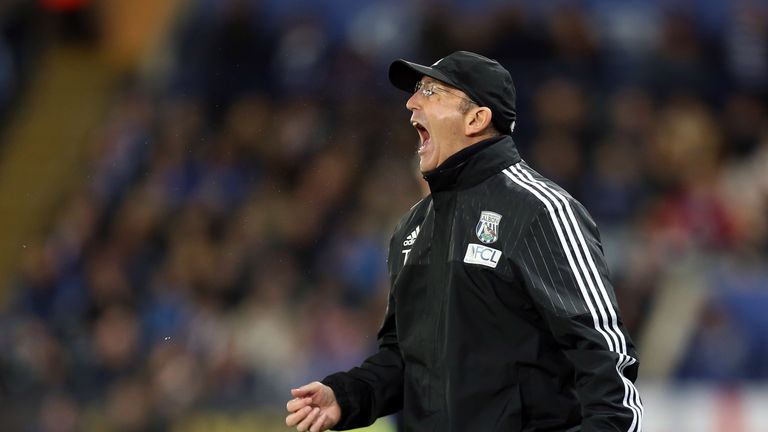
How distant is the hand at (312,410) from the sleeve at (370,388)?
0.03 meters

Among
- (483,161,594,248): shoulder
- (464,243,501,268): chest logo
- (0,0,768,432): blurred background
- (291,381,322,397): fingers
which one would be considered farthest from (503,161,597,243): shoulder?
(0,0,768,432): blurred background

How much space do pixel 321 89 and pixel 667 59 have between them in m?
2.40

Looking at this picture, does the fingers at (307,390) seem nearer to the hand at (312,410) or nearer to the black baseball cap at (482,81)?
the hand at (312,410)

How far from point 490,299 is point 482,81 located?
48 centimetres

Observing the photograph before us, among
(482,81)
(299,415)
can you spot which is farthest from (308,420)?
(482,81)

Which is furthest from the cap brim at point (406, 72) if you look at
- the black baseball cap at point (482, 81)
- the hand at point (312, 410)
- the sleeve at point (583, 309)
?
the hand at point (312, 410)

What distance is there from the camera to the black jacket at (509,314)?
2.57 metres

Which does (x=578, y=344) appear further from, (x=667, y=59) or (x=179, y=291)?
(x=667, y=59)

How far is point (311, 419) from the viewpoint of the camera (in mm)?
2885

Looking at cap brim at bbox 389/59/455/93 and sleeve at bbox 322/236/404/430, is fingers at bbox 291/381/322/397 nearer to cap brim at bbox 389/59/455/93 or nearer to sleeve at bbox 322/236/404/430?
sleeve at bbox 322/236/404/430

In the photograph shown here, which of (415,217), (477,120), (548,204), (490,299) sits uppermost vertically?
(477,120)

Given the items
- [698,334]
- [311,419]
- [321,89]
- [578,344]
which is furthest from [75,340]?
[578,344]

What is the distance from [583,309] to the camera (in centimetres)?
258

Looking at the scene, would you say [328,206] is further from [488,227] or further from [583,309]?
[583,309]
